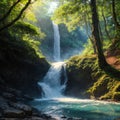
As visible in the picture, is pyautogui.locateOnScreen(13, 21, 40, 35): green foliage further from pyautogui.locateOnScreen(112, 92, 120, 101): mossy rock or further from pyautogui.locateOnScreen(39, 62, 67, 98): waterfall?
pyautogui.locateOnScreen(112, 92, 120, 101): mossy rock

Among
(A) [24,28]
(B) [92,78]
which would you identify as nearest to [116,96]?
(B) [92,78]

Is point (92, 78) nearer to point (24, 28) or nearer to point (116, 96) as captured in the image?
point (116, 96)

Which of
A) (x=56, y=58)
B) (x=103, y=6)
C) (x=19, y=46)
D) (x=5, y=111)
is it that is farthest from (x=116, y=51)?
(x=56, y=58)

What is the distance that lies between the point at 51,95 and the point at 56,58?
28.7 m

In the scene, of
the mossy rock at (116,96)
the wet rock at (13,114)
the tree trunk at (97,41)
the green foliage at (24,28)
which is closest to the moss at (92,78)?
the mossy rock at (116,96)

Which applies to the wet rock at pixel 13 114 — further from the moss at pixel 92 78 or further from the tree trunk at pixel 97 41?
the tree trunk at pixel 97 41

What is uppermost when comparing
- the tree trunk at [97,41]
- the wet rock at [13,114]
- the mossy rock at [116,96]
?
the tree trunk at [97,41]

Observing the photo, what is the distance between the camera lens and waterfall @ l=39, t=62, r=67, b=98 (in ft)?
93.6

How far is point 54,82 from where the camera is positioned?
99.6ft

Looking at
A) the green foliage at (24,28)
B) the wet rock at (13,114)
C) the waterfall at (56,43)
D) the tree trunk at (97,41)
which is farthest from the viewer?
the waterfall at (56,43)

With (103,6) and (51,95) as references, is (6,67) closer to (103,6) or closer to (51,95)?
(51,95)

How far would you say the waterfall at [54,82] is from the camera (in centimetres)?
2854

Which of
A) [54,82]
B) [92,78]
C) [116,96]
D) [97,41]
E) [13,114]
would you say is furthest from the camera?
[54,82]

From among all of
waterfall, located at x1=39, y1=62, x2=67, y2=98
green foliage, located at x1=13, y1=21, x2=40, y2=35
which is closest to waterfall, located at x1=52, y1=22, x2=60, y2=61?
waterfall, located at x1=39, y1=62, x2=67, y2=98
